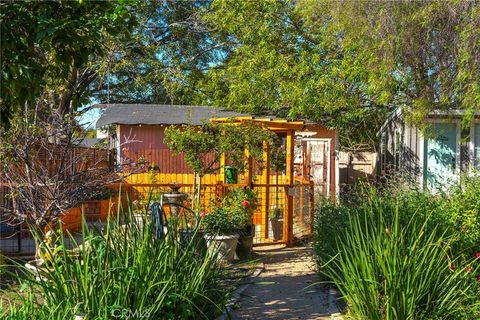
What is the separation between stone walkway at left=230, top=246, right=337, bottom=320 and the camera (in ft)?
18.4

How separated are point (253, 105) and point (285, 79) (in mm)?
1237

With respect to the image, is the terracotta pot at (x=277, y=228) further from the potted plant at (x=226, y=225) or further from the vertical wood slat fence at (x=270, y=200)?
the potted plant at (x=226, y=225)

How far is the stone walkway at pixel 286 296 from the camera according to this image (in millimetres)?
5605

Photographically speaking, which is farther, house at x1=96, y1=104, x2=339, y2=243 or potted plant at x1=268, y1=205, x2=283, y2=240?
potted plant at x1=268, y1=205, x2=283, y2=240

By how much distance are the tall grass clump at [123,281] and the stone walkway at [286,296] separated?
62 centimetres

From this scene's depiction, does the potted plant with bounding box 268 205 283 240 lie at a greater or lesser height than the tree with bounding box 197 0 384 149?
lesser

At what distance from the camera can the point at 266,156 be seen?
1038cm

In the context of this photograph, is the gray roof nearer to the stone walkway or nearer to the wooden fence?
the wooden fence

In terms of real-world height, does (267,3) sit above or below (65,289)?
above

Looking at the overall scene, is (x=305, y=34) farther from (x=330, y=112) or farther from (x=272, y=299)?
(x=272, y=299)

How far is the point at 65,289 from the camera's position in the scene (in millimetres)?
3633

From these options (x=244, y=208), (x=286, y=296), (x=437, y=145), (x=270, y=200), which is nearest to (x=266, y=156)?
(x=270, y=200)

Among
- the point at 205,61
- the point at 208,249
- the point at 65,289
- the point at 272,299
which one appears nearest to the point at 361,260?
the point at 208,249

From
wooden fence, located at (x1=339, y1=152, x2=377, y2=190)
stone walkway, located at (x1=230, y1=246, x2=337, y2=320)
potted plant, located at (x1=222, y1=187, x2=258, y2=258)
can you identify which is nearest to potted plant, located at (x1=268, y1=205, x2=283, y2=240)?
potted plant, located at (x1=222, y1=187, x2=258, y2=258)
